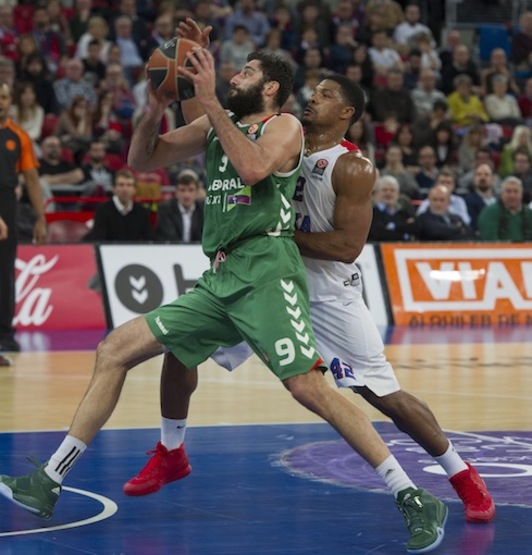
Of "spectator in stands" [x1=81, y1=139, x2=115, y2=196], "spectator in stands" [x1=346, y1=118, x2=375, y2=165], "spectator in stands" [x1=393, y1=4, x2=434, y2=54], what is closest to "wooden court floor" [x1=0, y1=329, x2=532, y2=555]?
"spectator in stands" [x1=81, y1=139, x2=115, y2=196]

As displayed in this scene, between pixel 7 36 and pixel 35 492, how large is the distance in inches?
589

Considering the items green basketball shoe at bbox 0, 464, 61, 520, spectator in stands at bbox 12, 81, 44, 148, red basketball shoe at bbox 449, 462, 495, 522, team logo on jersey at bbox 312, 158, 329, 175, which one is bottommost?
red basketball shoe at bbox 449, 462, 495, 522

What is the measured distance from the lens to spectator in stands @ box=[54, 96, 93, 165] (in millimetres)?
18719

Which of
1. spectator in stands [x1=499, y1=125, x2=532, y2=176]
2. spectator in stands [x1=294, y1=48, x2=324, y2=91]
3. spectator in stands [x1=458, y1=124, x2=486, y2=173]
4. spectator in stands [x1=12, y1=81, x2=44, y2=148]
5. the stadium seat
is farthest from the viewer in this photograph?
the stadium seat

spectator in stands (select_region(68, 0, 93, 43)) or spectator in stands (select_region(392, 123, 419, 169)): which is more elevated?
spectator in stands (select_region(68, 0, 93, 43))

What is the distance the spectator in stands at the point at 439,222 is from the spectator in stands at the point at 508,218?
269 millimetres

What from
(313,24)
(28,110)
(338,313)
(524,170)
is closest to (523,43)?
(313,24)

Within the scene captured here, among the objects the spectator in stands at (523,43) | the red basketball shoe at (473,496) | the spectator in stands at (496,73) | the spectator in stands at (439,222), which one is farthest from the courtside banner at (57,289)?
the spectator in stands at (523,43)

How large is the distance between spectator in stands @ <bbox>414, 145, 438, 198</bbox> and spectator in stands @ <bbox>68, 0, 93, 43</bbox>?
18.1 feet

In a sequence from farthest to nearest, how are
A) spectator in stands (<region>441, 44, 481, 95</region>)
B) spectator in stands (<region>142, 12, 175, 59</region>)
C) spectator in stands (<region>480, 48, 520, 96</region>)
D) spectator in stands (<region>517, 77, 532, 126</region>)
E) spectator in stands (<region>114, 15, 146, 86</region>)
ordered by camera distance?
1. spectator in stands (<region>441, 44, 481, 95</region>)
2. spectator in stands (<region>517, 77, 532, 126</region>)
3. spectator in stands (<region>480, 48, 520, 96</region>)
4. spectator in stands (<region>114, 15, 146, 86</region>)
5. spectator in stands (<region>142, 12, 175, 59</region>)

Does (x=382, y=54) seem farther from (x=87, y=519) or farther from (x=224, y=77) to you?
(x=87, y=519)

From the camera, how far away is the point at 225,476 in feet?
24.3

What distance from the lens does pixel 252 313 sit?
6.19 metres

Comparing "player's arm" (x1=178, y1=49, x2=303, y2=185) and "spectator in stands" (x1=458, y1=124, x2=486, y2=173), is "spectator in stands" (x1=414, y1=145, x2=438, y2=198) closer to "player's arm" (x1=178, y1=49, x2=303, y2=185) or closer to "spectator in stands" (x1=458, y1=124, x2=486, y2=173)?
"spectator in stands" (x1=458, y1=124, x2=486, y2=173)
